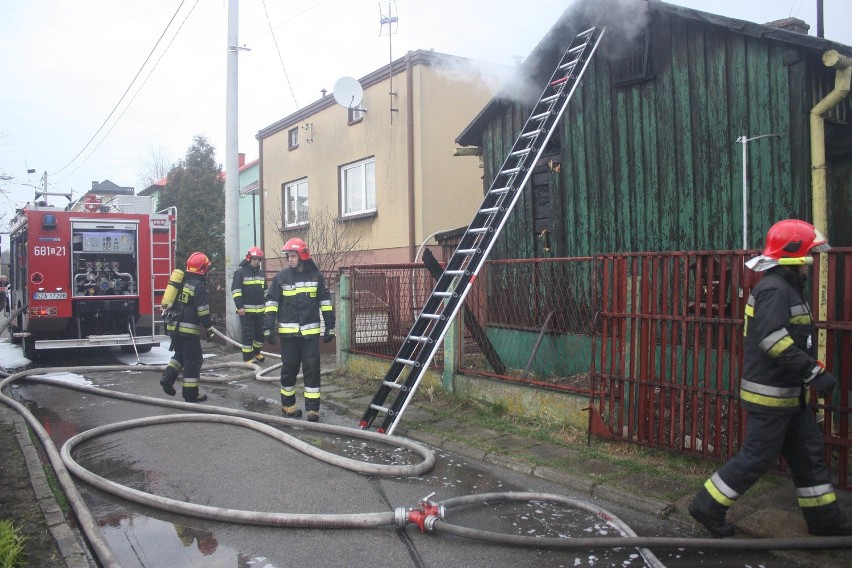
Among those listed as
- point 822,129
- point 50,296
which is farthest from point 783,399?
point 50,296

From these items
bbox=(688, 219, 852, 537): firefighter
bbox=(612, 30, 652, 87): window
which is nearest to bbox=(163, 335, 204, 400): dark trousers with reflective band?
bbox=(612, 30, 652, 87): window

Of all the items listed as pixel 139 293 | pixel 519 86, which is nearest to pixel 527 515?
pixel 519 86

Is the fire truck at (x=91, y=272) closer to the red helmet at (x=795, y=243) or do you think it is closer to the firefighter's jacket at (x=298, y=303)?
the firefighter's jacket at (x=298, y=303)

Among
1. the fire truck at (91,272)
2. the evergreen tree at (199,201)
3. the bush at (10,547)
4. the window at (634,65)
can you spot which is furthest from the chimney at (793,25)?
the evergreen tree at (199,201)

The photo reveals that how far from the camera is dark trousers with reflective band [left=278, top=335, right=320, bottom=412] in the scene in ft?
23.8

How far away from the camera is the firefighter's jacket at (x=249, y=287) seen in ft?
36.9

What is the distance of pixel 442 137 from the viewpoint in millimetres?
15289

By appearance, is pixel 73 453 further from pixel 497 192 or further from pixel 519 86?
pixel 519 86

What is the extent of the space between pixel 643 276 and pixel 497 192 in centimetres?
229

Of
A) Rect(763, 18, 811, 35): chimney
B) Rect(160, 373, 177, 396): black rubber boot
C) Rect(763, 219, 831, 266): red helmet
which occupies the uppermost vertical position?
Rect(763, 18, 811, 35): chimney

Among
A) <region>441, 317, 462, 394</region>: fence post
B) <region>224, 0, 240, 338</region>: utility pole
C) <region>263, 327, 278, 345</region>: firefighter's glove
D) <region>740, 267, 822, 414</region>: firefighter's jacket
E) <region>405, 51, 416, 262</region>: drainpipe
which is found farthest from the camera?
<region>405, 51, 416, 262</region>: drainpipe

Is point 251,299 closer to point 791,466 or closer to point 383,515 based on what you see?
point 383,515

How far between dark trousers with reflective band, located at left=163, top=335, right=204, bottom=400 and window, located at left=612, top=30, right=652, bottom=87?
5.87 m

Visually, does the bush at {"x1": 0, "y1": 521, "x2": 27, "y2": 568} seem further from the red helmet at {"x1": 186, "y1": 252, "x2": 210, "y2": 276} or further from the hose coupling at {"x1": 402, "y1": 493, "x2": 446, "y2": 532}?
the red helmet at {"x1": 186, "y1": 252, "x2": 210, "y2": 276}
